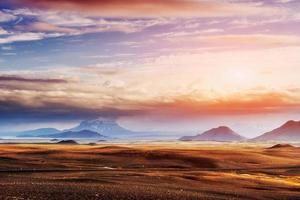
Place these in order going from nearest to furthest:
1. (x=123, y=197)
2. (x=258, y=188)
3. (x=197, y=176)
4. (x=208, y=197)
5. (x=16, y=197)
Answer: (x=16, y=197)
(x=123, y=197)
(x=208, y=197)
(x=258, y=188)
(x=197, y=176)

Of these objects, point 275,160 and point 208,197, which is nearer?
point 208,197

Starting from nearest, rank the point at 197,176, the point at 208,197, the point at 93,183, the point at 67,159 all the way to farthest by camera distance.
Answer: the point at 208,197 < the point at 93,183 < the point at 197,176 < the point at 67,159

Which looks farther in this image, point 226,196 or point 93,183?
point 93,183

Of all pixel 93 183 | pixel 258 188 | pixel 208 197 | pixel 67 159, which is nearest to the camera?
pixel 208 197

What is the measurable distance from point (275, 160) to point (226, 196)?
77727 millimetres

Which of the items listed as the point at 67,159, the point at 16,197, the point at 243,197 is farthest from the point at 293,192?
the point at 67,159

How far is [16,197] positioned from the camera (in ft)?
133

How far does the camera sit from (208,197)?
156 feet

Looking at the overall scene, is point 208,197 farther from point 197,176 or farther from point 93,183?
point 197,176

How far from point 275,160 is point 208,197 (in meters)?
80.6

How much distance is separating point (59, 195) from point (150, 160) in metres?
64.2

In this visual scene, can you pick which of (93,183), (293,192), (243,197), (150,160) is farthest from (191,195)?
(150,160)

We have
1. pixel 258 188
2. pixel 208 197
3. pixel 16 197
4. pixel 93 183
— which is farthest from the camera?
pixel 258 188

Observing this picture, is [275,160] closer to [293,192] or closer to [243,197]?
[293,192]
